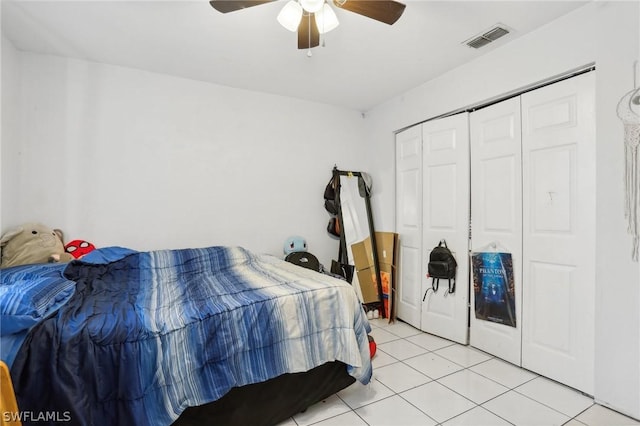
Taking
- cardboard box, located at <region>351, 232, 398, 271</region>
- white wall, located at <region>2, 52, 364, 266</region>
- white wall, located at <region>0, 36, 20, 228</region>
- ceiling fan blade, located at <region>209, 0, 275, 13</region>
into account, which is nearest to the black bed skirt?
cardboard box, located at <region>351, 232, 398, 271</region>

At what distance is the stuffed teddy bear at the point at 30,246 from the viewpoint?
88.9 inches

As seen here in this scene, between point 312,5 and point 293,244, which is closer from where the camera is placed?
point 312,5

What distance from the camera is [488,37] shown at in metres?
2.32

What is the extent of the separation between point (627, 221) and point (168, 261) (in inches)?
128

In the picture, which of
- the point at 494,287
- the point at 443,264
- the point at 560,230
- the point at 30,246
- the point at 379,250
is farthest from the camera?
the point at 379,250

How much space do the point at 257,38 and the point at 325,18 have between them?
0.73 meters

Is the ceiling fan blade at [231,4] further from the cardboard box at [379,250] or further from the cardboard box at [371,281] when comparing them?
the cardboard box at [371,281]

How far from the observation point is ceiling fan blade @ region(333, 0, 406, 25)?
1632 mm

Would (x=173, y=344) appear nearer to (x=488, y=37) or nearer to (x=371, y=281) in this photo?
(x=371, y=281)

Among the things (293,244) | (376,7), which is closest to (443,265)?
(293,244)

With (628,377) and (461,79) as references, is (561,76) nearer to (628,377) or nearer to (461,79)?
(461,79)

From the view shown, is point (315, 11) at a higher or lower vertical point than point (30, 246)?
higher

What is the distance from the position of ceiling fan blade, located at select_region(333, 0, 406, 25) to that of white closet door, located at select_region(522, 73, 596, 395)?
4.47ft

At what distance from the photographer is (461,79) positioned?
9.09 feet
